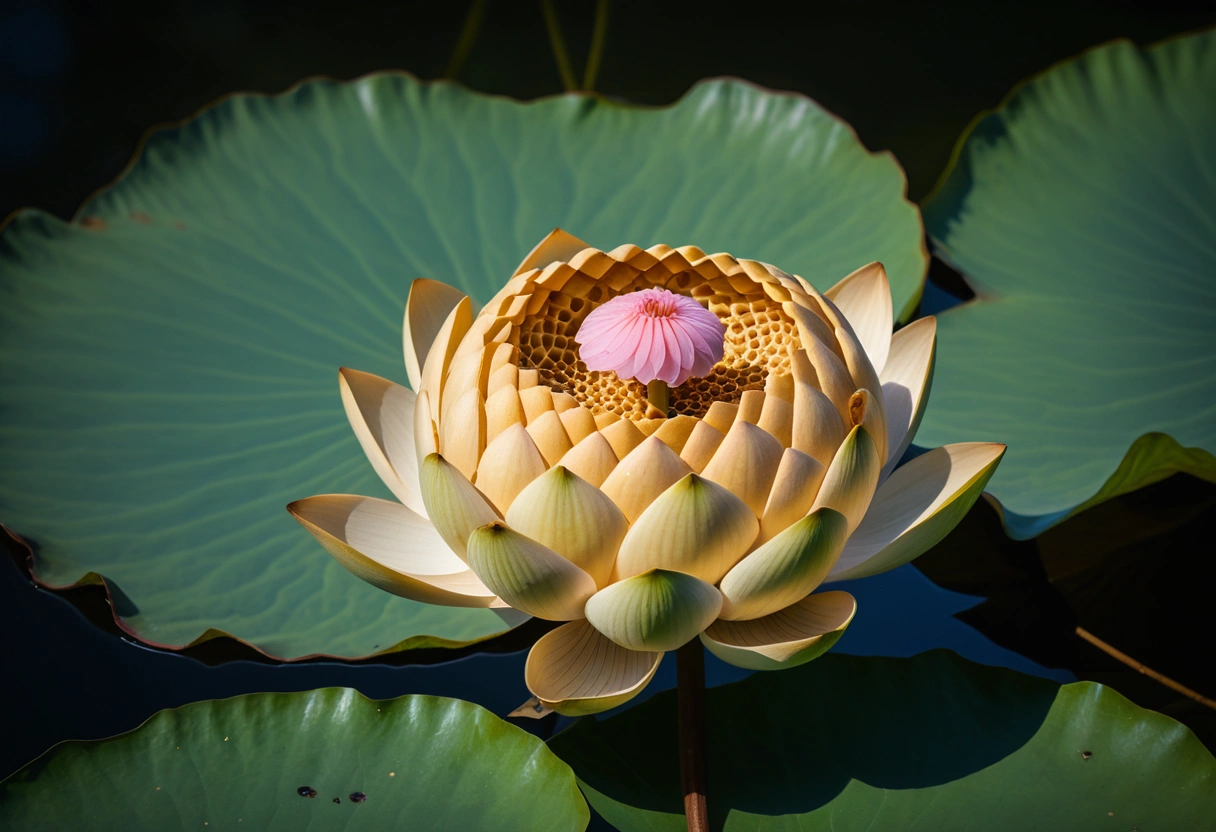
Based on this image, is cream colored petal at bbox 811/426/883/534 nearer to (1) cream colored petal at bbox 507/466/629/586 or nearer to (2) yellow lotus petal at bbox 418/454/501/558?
(1) cream colored petal at bbox 507/466/629/586

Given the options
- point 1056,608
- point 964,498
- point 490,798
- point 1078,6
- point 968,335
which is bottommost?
point 1056,608

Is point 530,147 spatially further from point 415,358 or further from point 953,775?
point 953,775

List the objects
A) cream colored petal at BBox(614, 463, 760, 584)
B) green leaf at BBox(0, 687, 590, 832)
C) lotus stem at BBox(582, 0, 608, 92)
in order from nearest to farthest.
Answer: cream colored petal at BBox(614, 463, 760, 584)
green leaf at BBox(0, 687, 590, 832)
lotus stem at BBox(582, 0, 608, 92)

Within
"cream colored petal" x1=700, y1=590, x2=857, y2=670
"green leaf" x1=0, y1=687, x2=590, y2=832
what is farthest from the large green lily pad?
"cream colored petal" x1=700, y1=590, x2=857, y2=670

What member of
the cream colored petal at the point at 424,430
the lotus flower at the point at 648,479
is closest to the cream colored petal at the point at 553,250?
the lotus flower at the point at 648,479

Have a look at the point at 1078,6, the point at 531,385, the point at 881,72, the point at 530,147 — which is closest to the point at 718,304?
the point at 531,385

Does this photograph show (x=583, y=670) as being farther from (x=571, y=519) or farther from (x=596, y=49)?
(x=596, y=49)

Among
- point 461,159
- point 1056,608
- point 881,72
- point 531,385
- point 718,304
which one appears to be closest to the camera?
point 531,385
